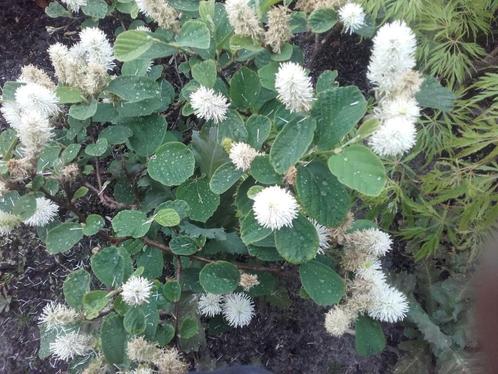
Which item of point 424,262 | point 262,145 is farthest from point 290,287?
point 262,145

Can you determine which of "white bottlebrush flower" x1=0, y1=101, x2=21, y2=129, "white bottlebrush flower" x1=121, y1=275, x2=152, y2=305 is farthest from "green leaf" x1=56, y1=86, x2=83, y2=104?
"white bottlebrush flower" x1=121, y1=275, x2=152, y2=305

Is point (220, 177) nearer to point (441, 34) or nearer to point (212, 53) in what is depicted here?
point (212, 53)

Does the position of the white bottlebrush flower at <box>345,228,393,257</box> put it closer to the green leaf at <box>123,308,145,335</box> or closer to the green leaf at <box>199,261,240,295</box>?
the green leaf at <box>199,261,240,295</box>

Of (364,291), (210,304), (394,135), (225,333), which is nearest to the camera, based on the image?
(394,135)

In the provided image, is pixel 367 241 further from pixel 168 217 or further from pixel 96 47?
pixel 96 47

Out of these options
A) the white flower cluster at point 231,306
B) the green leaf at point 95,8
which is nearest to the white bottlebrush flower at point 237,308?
the white flower cluster at point 231,306

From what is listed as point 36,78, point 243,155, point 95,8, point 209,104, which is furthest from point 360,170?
point 95,8
